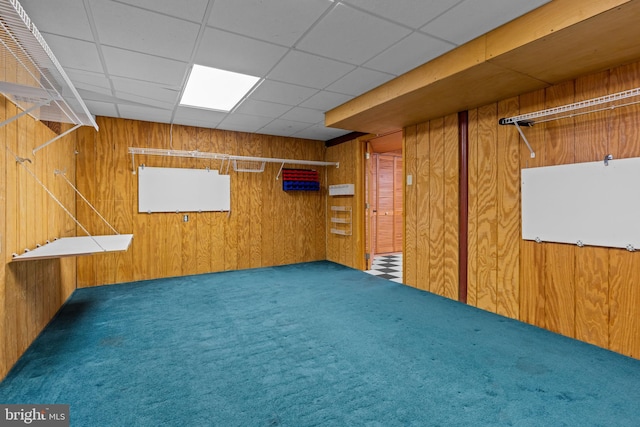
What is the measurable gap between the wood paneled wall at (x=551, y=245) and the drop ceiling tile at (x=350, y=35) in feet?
5.33

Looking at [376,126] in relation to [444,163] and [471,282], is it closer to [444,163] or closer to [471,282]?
[444,163]

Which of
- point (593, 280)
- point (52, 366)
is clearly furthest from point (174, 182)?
point (593, 280)

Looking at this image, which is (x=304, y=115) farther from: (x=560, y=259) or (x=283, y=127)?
(x=560, y=259)

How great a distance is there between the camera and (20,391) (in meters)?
1.94

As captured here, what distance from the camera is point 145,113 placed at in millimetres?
4406

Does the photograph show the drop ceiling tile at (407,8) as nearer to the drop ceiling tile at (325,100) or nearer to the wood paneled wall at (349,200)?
the drop ceiling tile at (325,100)

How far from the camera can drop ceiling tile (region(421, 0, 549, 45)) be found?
6.64 ft

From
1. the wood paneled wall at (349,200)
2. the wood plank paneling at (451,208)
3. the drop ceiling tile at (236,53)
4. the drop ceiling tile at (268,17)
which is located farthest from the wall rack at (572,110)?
the wood paneled wall at (349,200)

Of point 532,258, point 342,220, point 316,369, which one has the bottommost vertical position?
point 316,369

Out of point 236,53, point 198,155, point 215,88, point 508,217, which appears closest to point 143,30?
point 236,53

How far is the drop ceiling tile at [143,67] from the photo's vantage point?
8.93ft

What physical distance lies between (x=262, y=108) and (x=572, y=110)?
11.2 feet

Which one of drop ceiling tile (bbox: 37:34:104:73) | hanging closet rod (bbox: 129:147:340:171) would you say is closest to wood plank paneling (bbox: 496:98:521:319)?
hanging closet rod (bbox: 129:147:340:171)

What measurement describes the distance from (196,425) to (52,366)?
4.69ft
